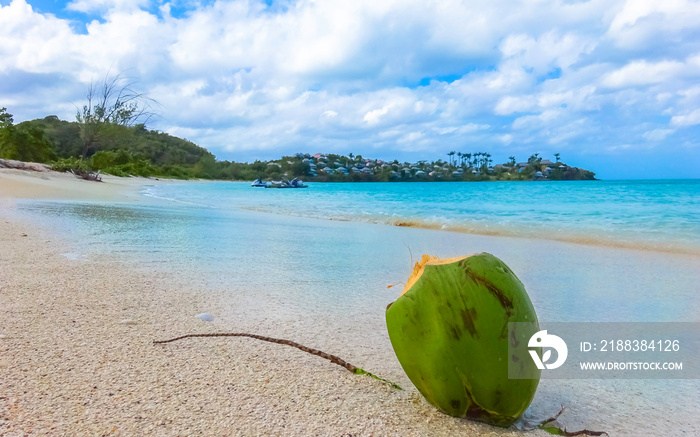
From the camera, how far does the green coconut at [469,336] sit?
0.93m

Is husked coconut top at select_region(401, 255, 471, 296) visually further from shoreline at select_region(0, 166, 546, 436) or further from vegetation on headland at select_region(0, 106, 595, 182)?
vegetation on headland at select_region(0, 106, 595, 182)

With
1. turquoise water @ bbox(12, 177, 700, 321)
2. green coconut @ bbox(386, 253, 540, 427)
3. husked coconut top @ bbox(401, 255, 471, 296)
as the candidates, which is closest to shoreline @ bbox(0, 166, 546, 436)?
Result: green coconut @ bbox(386, 253, 540, 427)

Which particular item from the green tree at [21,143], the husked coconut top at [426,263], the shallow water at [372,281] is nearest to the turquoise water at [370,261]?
the shallow water at [372,281]

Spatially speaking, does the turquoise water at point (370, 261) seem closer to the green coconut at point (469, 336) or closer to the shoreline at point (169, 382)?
the shoreline at point (169, 382)

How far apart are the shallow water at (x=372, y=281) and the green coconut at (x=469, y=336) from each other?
288mm

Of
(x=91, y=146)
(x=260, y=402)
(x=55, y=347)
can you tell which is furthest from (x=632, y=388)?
(x=91, y=146)

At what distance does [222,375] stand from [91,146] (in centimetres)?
3621

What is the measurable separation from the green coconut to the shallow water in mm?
288

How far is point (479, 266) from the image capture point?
0.98 metres

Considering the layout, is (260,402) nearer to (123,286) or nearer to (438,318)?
(438,318)

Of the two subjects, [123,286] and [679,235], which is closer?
[123,286]

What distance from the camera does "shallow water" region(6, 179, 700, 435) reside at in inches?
53.2

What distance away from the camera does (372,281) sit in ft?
9.38

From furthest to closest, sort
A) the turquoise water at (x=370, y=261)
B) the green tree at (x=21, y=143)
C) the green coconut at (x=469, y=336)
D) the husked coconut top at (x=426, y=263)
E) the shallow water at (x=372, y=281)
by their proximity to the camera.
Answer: the green tree at (x=21, y=143)
the turquoise water at (x=370, y=261)
the shallow water at (x=372, y=281)
the husked coconut top at (x=426, y=263)
the green coconut at (x=469, y=336)
